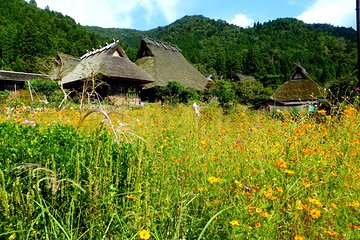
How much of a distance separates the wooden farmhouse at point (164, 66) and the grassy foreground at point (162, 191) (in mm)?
22262

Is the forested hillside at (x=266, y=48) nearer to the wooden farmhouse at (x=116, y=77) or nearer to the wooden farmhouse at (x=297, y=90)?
the wooden farmhouse at (x=297, y=90)

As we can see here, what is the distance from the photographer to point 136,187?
1.96 m

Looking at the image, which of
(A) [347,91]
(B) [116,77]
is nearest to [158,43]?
(B) [116,77]

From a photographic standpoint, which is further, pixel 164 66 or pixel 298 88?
pixel 164 66

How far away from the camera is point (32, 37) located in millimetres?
44031

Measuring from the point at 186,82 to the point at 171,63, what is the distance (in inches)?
128

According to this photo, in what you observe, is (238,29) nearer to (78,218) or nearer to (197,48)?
(197,48)

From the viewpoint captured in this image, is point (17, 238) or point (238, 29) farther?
point (238, 29)

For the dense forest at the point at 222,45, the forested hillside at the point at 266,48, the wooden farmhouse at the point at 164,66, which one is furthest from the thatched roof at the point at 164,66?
the forested hillside at the point at 266,48

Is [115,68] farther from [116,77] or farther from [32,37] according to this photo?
[32,37]

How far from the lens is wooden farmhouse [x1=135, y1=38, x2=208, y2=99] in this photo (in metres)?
26.4

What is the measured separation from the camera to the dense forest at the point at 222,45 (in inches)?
1737

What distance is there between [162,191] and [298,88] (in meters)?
26.7

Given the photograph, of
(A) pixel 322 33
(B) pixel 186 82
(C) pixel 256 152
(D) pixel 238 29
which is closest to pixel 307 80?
(B) pixel 186 82
